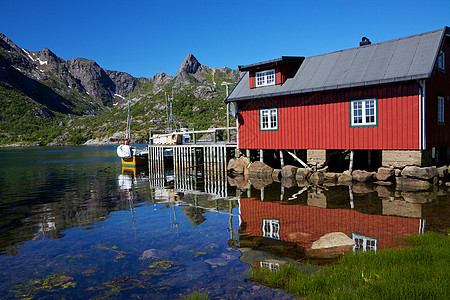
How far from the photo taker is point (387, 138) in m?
19.1

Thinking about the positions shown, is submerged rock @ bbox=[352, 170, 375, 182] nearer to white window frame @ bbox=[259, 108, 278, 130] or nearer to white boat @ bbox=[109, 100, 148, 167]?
white window frame @ bbox=[259, 108, 278, 130]

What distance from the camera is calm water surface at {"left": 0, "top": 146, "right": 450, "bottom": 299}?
7613mm

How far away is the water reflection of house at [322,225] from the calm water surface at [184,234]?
32 mm

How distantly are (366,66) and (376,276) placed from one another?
17.0 meters

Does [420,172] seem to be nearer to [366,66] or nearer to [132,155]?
[366,66]

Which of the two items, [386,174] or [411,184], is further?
[386,174]

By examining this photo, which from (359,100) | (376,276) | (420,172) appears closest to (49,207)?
(376,276)

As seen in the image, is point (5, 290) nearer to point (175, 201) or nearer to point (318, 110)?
point (175, 201)

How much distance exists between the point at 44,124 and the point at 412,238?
20938cm

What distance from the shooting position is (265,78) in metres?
24.6

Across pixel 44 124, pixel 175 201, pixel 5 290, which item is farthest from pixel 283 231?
pixel 44 124

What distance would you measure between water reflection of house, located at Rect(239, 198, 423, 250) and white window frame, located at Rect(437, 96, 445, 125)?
11.0 m

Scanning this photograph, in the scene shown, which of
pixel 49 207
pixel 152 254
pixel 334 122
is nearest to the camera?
pixel 152 254

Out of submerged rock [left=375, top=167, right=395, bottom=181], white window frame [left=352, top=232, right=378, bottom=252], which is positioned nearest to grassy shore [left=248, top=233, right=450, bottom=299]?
white window frame [left=352, top=232, right=378, bottom=252]
